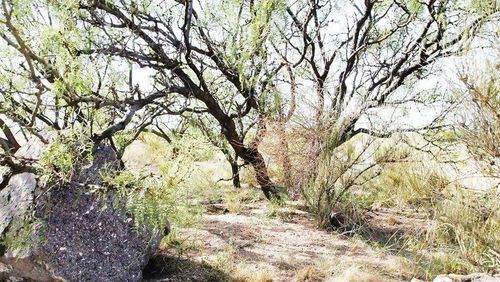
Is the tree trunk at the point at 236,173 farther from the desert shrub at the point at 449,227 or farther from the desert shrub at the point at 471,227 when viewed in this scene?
the desert shrub at the point at 471,227

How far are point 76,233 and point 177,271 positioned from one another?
795mm

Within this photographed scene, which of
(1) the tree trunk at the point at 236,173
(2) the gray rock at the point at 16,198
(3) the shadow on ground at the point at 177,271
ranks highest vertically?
(1) the tree trunk at the point at 236,173

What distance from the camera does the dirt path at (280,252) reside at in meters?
3.67

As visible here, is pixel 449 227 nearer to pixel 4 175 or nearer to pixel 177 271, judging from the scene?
pixel 177 271

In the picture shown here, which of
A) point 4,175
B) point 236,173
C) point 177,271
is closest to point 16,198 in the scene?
point 4,175

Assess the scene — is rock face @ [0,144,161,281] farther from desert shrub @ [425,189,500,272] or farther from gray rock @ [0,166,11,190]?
desert shrub @ [425,189,500,272]

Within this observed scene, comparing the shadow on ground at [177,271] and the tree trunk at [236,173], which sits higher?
the tree trunk at [236,173]

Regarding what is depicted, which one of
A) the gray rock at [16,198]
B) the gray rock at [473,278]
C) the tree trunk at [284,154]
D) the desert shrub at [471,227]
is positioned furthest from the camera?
the tree trunk at [284,154]

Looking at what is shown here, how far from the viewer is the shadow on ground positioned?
359cm

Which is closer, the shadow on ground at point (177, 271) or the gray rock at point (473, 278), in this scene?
the gray rock at point (473, 278)

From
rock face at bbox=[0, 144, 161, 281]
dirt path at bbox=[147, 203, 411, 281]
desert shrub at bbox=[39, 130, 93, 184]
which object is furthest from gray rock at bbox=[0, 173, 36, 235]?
dirt path at bbox=[147, 203, 411, 281]

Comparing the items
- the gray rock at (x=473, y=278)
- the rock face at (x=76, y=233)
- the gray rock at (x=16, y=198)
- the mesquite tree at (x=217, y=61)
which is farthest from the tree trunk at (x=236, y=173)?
the gray rock at (x=473, y=278)

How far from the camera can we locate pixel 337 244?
4.38m

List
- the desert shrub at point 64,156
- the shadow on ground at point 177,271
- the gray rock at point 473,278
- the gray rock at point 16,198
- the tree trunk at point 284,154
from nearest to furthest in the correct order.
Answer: the desert shrub at point 64,156 < the gray rock at point 473,278 < the gray rock at point 16,198 < the shadow on ground at point 177,271 < the tree trunk at point 284,154
